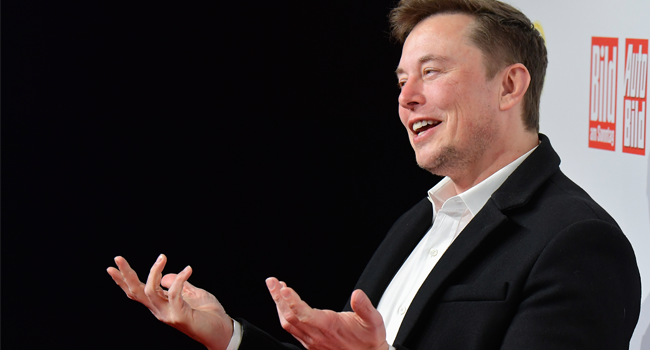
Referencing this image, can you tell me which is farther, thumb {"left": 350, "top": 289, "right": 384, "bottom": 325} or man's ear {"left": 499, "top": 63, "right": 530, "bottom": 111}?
man's ear {"left": 499, "top": 63, "right": 530, "bottom": 111}

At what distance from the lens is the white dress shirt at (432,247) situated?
1568 mm

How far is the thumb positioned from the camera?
1.09 meters

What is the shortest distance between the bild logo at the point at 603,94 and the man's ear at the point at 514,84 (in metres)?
0.28

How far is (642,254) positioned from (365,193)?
5.49ft

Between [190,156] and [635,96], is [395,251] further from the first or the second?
[190,156]

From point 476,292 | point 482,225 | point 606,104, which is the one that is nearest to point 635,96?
point 606,104

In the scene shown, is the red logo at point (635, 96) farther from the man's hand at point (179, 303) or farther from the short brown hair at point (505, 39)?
the man's hand at point (179, 303)

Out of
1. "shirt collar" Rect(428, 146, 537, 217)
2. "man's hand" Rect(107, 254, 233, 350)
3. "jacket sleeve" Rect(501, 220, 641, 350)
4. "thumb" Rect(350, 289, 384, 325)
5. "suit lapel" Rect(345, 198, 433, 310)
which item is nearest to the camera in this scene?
"thumb" Rect(350, 289, 384, 325)

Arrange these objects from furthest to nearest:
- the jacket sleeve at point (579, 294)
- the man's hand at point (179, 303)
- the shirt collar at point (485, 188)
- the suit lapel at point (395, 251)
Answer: the suit lapel at point (395, 251)
the shirt collar at point (485, 188)
the man's hand at point (179, 303)
the jacket sleeve at point (579, 294)

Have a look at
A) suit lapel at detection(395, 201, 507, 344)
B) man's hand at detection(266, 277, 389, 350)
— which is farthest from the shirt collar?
man's hand at detection(266, 277, 389, 350)

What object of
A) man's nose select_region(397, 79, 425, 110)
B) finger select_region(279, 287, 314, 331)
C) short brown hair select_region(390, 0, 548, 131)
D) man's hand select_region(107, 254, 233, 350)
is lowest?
man's hand select_region(107, 254, 233, 350)

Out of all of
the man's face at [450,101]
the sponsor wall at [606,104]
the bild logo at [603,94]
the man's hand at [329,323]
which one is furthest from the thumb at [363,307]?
the bild logo at [603,94]

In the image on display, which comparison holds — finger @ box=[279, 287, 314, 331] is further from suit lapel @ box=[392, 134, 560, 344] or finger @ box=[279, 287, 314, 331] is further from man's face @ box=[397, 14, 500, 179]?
man's face @ box=[397, 14, 500, 179]

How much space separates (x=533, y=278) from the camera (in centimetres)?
130
